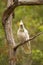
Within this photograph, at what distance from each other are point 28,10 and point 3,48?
10.0 feet

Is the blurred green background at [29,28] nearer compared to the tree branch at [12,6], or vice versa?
the tree branch at [12,6]

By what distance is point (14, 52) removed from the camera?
7719 mm

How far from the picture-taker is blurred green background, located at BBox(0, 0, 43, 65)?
9.95 m

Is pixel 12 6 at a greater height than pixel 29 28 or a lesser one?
greater

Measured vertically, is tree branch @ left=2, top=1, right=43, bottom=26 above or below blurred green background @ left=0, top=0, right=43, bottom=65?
above

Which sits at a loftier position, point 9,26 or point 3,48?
point 9,26

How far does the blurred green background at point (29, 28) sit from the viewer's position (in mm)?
9955

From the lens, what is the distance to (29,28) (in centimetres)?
1166

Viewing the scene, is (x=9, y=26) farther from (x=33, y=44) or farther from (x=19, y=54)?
(x=33, y=44)

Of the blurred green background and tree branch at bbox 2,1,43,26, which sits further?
the blurred green background

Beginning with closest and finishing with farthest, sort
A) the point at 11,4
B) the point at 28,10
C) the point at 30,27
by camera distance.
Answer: the point at 11,4
the point at 30,27
the point at 28,10

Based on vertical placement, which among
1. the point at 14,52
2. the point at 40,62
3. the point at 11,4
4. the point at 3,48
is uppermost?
the point at 11,4

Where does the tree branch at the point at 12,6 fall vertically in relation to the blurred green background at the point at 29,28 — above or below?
above

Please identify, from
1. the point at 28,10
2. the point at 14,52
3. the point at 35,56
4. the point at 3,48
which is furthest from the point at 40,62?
the point at 14,52
